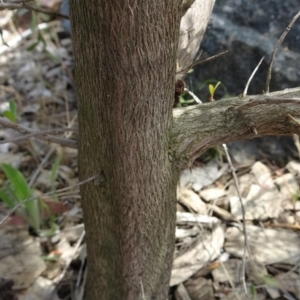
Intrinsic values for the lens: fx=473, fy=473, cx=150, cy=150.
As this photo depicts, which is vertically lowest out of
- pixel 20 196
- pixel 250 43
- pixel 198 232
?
pixel 198 232

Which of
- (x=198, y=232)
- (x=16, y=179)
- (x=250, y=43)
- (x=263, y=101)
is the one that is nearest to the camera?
(x=263, y=101)

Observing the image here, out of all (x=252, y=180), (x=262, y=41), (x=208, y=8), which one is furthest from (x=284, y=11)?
(x=208, y=8)

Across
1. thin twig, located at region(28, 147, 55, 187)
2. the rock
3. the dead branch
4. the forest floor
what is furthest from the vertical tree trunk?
the rock

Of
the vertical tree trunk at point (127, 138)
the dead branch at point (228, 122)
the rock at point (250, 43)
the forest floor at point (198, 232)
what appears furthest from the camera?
the rock at point (250, 43)

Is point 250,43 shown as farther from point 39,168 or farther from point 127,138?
point 127,138

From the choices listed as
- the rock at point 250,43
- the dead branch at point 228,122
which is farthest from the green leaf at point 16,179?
the rock at point 250,43

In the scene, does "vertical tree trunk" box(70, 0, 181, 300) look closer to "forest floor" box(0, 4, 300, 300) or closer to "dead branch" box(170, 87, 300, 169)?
"dead branch" box(170, 87, 300, 169)

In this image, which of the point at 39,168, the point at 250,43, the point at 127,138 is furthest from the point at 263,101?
the point at 39,168

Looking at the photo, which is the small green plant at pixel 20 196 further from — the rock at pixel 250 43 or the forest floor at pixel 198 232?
the rock at pixel 250 43
